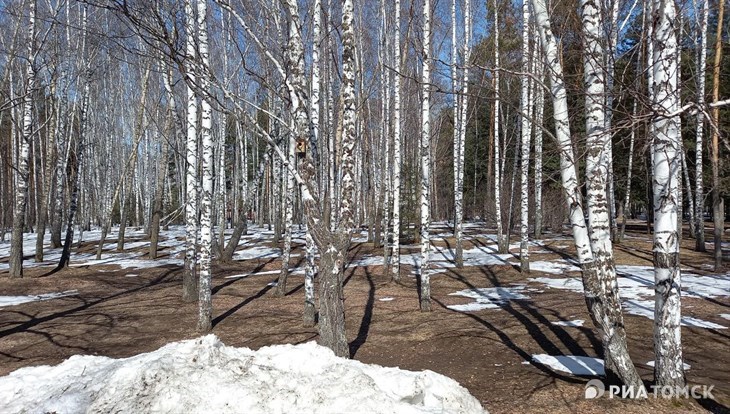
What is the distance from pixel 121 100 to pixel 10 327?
989 inches

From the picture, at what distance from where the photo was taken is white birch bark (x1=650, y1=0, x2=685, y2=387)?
4.31 metres

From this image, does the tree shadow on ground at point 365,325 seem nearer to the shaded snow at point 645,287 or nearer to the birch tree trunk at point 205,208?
the birch tree trunk at point 205,208

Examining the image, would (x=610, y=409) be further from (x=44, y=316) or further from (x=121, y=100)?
(x=121, y=100)

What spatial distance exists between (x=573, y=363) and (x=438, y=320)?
329cm

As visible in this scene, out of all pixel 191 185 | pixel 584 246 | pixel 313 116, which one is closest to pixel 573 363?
pixel 584 246

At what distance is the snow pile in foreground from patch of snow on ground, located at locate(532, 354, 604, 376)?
2.26 m

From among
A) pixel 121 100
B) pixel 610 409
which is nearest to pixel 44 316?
pixel 610 409

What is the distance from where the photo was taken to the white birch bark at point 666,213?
14.1 ft

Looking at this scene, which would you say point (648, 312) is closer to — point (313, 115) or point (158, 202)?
point (313, 115)

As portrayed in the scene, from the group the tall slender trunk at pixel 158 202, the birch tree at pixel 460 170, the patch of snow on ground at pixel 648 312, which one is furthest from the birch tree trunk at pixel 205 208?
the birch tree at pixel 460 170

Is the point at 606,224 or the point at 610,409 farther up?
the point at 606,224

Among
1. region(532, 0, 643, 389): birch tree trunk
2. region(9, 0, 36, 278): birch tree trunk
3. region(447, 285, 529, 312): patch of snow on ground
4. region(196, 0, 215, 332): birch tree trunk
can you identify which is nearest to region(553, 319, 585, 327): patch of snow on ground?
region(447, 285, 529, 312): patch of snow on ground

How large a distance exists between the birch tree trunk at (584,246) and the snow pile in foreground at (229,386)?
1.73 meters

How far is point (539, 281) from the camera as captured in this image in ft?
42.5
